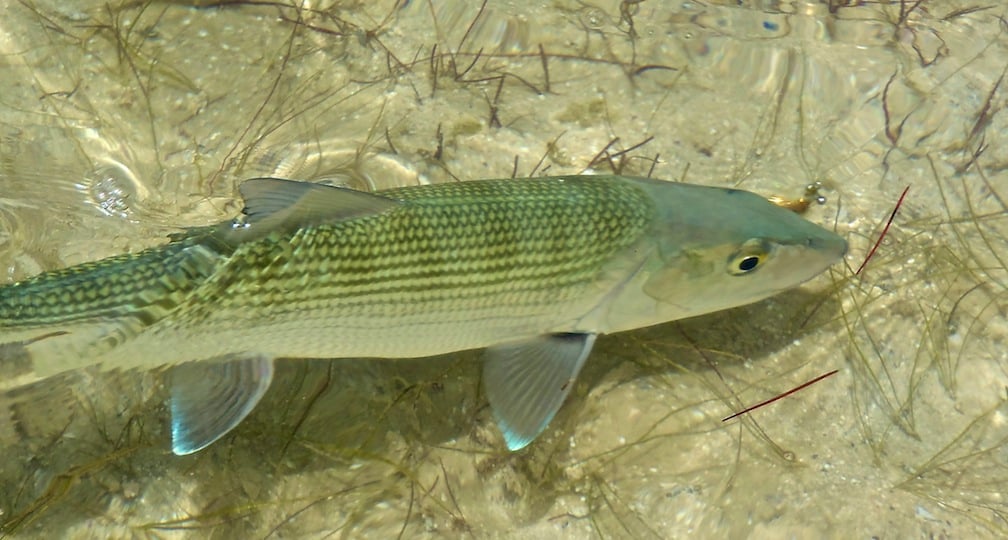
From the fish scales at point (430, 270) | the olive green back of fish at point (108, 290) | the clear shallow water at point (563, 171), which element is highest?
the olive green back of fish at point (108, 290)

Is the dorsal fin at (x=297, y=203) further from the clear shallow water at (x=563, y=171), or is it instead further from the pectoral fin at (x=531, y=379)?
the clear shallow water at (x=563, y=171)

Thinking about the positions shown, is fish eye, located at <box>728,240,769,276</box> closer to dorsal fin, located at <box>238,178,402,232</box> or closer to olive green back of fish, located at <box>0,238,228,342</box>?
dorsal fin, located at <box>238,178,402,232</box>

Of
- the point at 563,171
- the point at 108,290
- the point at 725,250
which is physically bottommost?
the point at 563,171

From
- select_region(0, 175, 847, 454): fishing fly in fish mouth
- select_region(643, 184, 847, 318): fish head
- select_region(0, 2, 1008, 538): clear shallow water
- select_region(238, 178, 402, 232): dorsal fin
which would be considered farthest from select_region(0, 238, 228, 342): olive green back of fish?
select_region(643, 184, 847, 318): fish head

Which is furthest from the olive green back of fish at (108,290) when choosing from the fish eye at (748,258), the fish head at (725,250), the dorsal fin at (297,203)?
the fish eye at (748,258)

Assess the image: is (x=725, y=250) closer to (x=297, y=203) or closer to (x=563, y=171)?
(x=563, y=171)

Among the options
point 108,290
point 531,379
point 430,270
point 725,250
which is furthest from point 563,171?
point 108,290

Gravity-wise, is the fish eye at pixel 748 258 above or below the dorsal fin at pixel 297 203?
below
